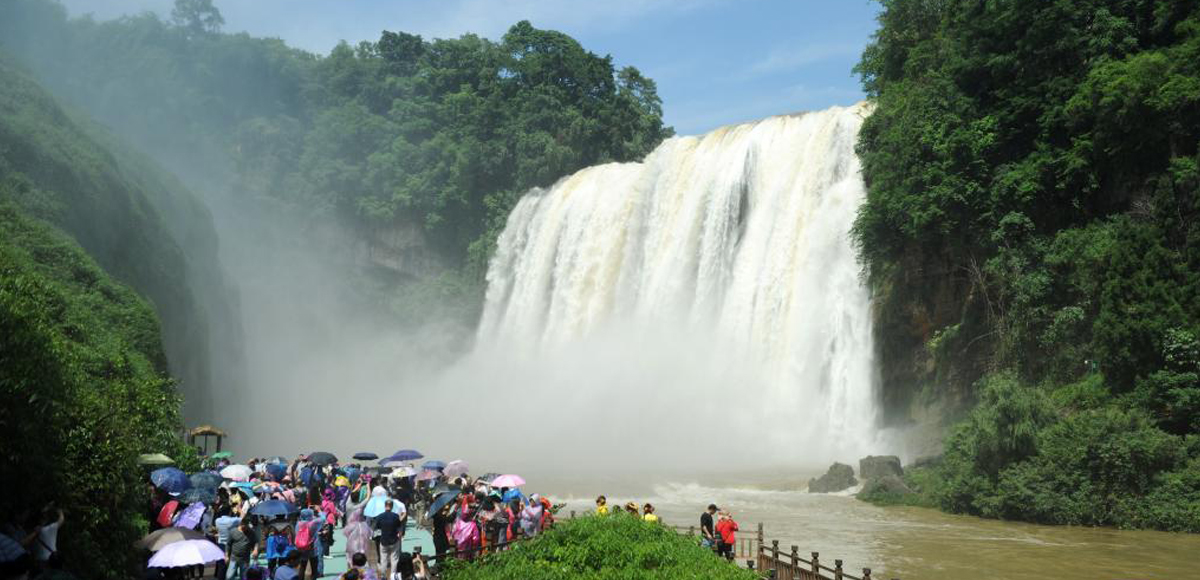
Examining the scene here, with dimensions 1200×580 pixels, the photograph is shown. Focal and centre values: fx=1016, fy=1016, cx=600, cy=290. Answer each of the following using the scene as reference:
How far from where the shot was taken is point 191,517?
1267 cm

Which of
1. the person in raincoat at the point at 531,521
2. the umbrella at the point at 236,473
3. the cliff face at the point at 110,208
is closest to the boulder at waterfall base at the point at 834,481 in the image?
the person in raincoat at the point at 531,521

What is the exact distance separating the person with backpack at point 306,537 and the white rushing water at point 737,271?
21.5 meters

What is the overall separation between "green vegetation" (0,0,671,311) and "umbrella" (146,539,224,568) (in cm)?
5127

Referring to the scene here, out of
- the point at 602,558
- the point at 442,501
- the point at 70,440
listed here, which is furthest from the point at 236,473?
the point at 602,558

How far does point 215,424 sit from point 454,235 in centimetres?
2875

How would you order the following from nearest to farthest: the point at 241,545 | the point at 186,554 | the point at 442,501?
1. the point at 186,554
2. the point at 241,545
3. the point at 442,501

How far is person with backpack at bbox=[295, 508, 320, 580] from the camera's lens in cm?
1371

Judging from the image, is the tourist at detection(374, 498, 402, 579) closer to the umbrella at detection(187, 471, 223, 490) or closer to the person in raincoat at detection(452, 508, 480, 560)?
the person in raincoat at detection(452, 508, 480, 560)

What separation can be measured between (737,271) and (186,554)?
31694mm

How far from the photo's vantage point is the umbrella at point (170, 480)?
46.8 ft

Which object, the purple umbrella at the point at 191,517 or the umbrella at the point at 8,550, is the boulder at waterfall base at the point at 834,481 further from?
the umbrella at the point at 8,550

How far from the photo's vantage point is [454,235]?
68.8 metres

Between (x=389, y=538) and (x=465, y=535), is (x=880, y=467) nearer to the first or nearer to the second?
(x=465, y=535)

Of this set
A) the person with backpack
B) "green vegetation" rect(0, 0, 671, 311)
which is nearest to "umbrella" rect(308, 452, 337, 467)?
the person with backpack
